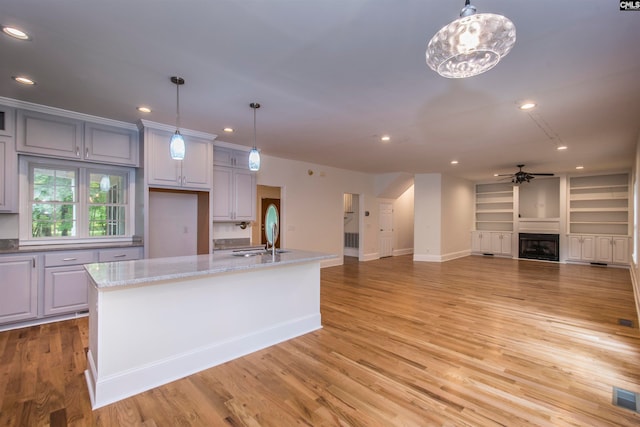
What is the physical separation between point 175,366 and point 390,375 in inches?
68.8

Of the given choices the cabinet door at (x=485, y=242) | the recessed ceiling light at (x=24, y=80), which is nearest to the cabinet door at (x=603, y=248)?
the cabinet door at (x=485, y=242)

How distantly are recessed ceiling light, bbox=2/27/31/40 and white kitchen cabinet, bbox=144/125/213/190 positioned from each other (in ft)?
6.22

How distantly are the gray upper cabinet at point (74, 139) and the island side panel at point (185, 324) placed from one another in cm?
236

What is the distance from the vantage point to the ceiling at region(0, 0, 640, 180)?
190cm

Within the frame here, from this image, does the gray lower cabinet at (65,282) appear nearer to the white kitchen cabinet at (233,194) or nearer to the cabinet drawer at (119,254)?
the cabinet drawer at (119,254)

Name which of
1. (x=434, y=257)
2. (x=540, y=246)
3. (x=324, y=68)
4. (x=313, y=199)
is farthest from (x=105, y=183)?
(x=540, y=246)

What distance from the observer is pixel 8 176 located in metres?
3.36

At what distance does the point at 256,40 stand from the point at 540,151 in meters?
5.81

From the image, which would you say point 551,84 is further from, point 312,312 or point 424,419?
point 312,312

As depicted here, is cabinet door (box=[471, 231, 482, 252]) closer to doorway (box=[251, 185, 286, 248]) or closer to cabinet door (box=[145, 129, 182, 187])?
doorway (box=[251, 185, 286, 248])

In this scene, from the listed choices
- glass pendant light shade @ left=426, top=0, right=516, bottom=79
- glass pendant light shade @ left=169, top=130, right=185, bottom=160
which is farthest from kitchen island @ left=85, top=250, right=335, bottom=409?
glass pendant light shade @ left=426, top=0, right=516, bottom=79

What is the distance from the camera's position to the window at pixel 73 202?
12.4 ft

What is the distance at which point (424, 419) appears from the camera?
1936mm

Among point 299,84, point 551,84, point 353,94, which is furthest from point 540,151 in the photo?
point 299,84
